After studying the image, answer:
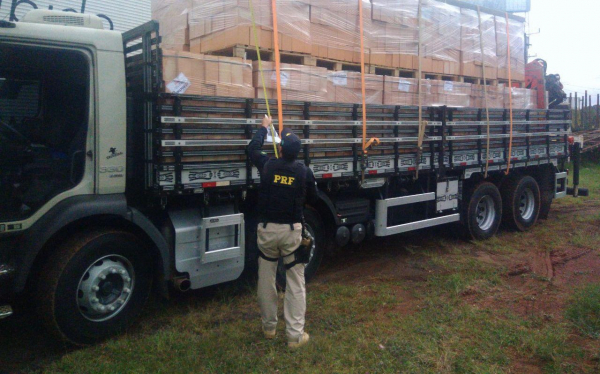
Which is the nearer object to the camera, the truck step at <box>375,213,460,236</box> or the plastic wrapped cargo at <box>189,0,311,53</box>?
the plastic wrapped cargo at <box>189,0,311,53</box>

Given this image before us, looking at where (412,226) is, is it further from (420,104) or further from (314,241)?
(314,241)

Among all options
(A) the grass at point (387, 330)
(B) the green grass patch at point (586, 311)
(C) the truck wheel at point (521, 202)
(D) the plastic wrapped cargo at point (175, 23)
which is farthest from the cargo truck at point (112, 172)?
(C) the truck wheel at point (521, 202)

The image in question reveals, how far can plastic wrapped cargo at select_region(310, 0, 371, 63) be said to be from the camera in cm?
591

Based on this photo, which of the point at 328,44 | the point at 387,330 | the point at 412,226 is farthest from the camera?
the point at 412,226

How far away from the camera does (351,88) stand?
619 cm

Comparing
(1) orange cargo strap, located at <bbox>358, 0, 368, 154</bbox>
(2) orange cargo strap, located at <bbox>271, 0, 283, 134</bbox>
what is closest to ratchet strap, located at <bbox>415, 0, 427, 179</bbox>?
(1) orange cargo strap, located at <bbox>358, 0, 368, 154</bbox>

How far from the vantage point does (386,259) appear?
734cm

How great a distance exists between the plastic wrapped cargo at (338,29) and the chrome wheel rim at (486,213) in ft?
11.5

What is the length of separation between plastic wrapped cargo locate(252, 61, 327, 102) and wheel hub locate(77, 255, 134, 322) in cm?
210

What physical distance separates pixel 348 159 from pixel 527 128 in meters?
4.11

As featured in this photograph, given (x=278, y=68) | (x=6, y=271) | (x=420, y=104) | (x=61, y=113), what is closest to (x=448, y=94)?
(x=420, y=104)

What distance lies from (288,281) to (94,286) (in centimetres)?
160

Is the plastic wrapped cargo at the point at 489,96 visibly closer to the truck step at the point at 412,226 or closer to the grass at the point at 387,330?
the truck step at the point at 412,226

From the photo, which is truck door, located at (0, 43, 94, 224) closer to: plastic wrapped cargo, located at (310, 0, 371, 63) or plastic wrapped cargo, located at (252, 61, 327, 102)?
plastic wrapped cargo, located at (252, 61, 327, 102)
